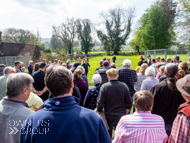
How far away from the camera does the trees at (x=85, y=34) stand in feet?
174

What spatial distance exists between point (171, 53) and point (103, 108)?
14070 mm

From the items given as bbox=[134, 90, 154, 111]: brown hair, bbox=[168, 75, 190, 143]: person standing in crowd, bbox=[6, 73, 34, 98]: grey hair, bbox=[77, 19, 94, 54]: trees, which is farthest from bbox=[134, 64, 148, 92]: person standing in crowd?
bbox=[77, 19, 94, 54]: trees

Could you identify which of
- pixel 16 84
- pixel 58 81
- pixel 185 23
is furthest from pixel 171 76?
pixel 185 23

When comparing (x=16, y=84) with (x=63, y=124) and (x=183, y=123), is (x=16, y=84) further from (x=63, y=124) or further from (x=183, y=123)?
(x=183, y=123)

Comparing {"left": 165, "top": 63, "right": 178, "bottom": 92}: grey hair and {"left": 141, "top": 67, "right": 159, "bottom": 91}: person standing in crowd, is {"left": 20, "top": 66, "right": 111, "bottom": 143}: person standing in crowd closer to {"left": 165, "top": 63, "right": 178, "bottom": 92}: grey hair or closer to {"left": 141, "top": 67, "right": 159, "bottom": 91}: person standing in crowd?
{"left": 165, "top": 63, "right": 178, "bottom": 92}: grey hair

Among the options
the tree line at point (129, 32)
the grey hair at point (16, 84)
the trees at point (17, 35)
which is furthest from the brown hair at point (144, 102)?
the trees at point (17, 35)

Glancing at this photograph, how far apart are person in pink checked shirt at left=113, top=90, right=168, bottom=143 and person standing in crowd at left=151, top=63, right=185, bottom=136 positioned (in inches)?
39.9

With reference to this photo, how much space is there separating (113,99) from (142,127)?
1333 millimetres

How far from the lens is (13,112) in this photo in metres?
1.76

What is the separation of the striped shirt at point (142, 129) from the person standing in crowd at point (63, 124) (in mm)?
758

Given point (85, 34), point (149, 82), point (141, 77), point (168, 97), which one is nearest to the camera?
point (168, 97)

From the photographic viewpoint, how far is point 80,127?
1.17 metres

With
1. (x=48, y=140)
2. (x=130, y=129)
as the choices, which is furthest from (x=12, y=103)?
(x=130, y=129)

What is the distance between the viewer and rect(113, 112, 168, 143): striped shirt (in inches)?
72.9
